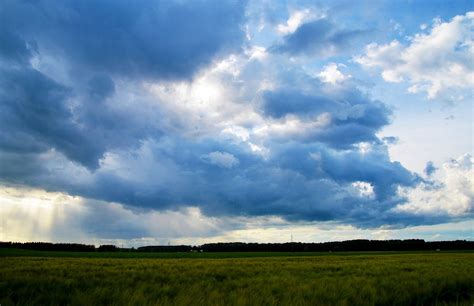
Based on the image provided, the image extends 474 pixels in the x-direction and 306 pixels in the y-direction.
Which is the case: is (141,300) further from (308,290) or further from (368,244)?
(368,244)

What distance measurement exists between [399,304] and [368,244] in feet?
485

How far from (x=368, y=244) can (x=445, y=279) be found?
142577mm

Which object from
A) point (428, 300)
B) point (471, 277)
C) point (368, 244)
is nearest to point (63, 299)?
point (428, 300)

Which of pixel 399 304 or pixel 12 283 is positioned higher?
pixel 12 283

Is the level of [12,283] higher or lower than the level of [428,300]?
higher

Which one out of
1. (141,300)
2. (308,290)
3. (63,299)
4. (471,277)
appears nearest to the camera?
(141,300)

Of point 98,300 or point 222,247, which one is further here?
point 222,247

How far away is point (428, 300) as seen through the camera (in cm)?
1159

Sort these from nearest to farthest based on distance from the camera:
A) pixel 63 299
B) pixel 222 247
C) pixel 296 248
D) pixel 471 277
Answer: pixel 63 299 → pixel 471 277 → pixel 296 248 → pixel 222 247

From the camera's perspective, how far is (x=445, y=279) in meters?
14.7

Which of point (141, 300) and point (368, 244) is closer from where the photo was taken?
point (141, 300)

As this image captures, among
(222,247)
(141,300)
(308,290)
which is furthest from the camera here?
(222,247)

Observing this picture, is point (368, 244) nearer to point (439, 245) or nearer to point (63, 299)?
point (439, 245)

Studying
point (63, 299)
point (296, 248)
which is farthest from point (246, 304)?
point (296, 248)
